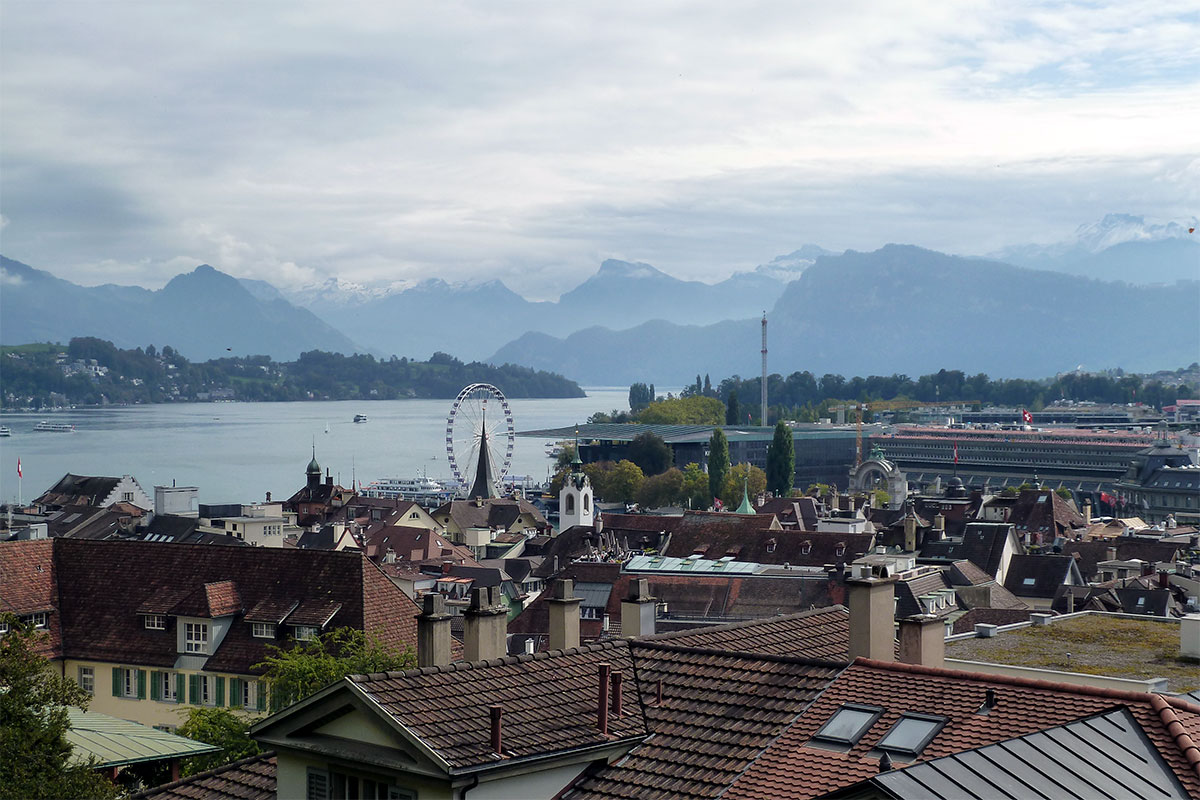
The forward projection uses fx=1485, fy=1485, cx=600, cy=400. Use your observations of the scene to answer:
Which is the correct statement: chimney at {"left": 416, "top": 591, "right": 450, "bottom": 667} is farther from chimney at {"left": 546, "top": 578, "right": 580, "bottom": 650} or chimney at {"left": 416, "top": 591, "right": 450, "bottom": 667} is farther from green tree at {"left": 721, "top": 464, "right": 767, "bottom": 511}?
green tree at {"left": 721, "top": 464, "right": 767, "bottom": 511}

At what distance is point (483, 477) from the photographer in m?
106

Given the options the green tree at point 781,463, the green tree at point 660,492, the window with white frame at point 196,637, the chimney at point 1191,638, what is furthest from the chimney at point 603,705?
the green tree at point 781,463

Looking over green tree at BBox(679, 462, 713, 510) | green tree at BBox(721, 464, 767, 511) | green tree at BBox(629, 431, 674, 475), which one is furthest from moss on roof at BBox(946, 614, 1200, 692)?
green tree at BBox(629, 431, 674, 475)

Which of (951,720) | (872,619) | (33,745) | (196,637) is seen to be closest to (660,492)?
(196,637)

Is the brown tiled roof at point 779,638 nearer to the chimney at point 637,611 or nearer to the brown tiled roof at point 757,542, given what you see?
the chimney at point 637,611

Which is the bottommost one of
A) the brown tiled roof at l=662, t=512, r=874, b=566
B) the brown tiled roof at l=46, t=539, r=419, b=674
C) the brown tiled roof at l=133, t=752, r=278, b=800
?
the brown tiled roof at l=662, t=512, r=874, b=566

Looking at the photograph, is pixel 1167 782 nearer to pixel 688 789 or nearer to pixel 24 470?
pixel 688 789

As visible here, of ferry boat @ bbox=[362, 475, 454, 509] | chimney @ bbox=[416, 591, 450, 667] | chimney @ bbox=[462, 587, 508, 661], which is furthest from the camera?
ferry boat @ bbox=[362, 475, 454, 509]

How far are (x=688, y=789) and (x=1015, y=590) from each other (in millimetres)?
41151

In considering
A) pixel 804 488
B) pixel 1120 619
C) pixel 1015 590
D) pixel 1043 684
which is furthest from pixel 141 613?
pixel 804 488

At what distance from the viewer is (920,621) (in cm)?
1090

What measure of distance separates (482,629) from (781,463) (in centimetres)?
10457

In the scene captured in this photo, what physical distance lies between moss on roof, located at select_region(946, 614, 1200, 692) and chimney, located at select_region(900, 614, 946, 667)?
5946 millimetres

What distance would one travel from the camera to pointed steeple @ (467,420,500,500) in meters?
105
